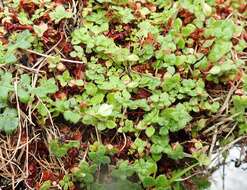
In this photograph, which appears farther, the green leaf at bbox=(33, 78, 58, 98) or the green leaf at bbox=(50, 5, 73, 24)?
the green leaf at bbox=(50, 5, 73, 24)

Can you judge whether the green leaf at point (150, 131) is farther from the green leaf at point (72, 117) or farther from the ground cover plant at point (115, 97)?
the green leaf at point (72, 117)

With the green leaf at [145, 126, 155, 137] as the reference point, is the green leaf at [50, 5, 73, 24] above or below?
above

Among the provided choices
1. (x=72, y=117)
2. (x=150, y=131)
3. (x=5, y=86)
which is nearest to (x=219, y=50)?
(x=150, y=131)

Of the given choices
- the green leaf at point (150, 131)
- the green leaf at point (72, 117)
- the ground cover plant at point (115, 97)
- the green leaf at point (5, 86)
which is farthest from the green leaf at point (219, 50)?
the green leaf at point (5, 86)

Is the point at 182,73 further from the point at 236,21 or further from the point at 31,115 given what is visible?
the point at 31,115

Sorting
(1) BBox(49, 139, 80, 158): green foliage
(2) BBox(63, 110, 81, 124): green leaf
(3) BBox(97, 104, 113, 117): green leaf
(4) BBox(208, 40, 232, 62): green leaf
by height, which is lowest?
(1) BBox(49, 139, 80, 158): green foliage

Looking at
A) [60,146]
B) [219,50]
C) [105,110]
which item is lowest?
[60,146]

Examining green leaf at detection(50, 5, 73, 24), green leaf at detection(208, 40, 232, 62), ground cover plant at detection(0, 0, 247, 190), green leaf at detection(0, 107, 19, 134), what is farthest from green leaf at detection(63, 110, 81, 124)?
green leaf at detection(208, 40, 232, 62)

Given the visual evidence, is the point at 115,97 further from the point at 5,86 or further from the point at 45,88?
the point at 5,86

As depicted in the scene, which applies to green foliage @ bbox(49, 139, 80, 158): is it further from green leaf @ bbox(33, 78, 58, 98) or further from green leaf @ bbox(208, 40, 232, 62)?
green leaf @ bbox(208, 40, 232, 62)
